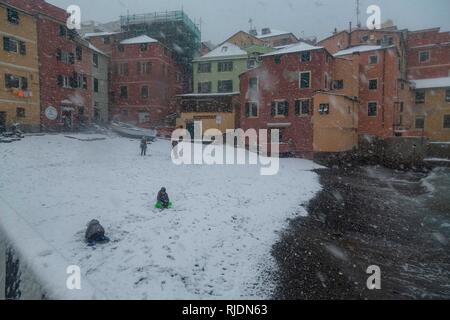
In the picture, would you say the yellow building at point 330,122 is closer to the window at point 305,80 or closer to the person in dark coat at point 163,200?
the window at point 305,80

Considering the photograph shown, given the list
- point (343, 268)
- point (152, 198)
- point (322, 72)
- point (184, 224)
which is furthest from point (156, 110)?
point (343, 268)

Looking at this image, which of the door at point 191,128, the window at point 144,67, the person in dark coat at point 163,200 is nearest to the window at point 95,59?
the window at point 144,67

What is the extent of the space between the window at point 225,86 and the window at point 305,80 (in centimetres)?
1304

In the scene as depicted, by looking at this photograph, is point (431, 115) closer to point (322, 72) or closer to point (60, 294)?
point (322, 72)

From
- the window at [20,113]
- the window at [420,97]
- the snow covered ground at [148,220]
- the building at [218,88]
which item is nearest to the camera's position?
the snow covered ground at [148,220]

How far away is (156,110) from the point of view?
4322cm

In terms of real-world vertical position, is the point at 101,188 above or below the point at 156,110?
below

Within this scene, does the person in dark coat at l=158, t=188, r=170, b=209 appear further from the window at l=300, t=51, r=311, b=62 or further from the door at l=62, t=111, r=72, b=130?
the window at l=300, t=51, r=311, b=62

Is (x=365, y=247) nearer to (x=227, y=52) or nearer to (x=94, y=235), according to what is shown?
(x=94, y=235)

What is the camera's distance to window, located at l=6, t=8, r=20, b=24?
89.7 feet

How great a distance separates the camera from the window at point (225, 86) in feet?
145

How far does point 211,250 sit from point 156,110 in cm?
3609

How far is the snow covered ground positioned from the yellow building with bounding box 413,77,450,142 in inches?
1211
